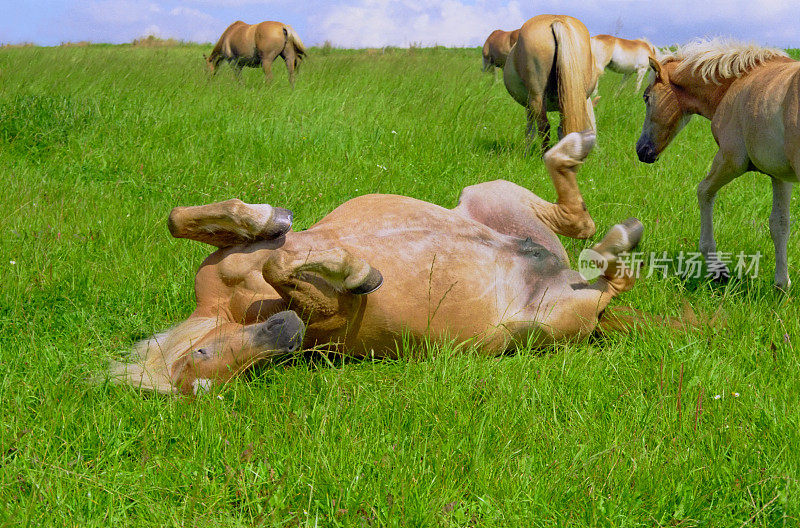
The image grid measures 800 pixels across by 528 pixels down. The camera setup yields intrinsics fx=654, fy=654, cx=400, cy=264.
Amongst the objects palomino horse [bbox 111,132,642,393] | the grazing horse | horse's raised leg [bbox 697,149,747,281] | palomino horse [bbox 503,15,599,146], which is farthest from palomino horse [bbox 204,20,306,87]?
palomino horse [bbox 111,132,642,393]

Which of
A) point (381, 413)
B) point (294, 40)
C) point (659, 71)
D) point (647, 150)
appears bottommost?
point (381, 413)

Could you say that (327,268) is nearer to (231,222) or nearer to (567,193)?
(231,222)

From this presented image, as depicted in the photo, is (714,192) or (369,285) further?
(714,192)

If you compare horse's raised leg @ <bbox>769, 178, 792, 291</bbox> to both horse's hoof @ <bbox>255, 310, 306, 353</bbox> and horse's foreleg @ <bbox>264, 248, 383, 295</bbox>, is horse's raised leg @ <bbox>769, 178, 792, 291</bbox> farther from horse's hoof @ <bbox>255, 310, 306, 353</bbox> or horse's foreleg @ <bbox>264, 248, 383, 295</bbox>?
horse's hoof @ <bbox>255, 310, 306, 353</bbox>

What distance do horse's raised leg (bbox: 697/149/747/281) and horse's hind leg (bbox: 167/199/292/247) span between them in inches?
98.9

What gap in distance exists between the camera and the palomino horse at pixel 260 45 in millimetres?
13586

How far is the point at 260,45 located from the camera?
13.7m

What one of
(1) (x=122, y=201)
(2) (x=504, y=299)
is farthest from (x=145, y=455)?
(1) (x=122, y=201)

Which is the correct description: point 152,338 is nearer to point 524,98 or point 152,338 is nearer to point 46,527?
point 46,527

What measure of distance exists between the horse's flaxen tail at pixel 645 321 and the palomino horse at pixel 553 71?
3060 millimetres

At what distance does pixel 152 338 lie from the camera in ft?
9.69

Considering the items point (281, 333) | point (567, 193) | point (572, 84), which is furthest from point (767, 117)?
point (572, 84)

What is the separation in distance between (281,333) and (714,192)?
286cm

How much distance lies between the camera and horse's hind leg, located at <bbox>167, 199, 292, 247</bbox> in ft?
9.34
